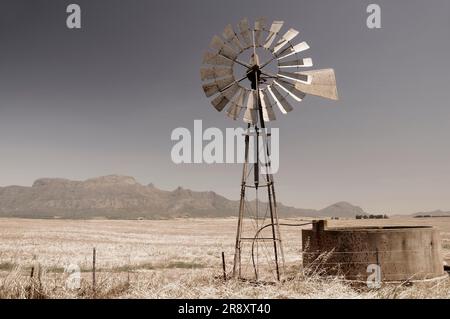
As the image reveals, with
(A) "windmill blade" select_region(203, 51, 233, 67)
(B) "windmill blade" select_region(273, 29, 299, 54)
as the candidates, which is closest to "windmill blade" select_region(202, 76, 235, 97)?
(A) "windmill blade" select_region(203, 51, 233, 67)

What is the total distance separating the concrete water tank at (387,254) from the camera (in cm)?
1284

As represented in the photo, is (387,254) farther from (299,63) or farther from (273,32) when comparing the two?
(273,32)

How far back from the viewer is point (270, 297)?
27.1 ft

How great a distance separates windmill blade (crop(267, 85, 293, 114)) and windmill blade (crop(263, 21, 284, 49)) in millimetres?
1429

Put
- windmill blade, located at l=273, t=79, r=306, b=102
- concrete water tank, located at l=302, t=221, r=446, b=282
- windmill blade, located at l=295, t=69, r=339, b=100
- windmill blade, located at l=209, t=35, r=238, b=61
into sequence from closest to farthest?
concrete water tank, located at l=302, t=221, r=446, b=282, windmill blade, located at l=295, t=69, r=339, b=100, windmill blade, located at l=273, t=79, r=306, b=102, windmill blade, located at l=209, t=35, r=238, b=61

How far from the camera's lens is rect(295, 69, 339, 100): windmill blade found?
45.0 feet

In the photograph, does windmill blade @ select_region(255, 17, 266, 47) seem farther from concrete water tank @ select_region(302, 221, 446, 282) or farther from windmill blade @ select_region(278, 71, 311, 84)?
concrete water tank @ select_region(302, 221, 446, 282)

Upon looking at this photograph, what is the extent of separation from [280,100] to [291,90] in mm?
497

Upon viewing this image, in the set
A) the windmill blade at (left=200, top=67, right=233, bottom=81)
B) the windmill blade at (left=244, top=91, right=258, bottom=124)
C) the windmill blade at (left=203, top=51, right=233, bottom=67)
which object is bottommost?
the windmill blade at (left=244, top=91, right=258, bottom=124)

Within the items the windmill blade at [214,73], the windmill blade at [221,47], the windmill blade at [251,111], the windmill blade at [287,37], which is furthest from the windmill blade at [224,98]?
the windmill blade at [287,37]

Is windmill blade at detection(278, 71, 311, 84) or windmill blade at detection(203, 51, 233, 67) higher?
windmill blade at detection(203, 51, 233, 67)
